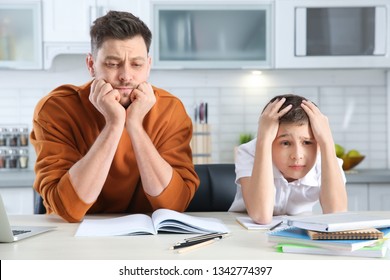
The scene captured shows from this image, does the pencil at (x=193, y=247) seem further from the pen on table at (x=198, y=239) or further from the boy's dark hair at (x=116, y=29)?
the boy's dark hair at (x=116, y=29)

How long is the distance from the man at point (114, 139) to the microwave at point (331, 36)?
1.67 meters

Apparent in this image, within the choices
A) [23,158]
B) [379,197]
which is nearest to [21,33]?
[23,158]

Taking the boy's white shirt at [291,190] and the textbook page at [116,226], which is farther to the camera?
the boy's white shirt at [291,190]

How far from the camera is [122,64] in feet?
6.31

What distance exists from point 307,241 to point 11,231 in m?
0.62

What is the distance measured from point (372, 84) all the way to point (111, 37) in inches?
94.5

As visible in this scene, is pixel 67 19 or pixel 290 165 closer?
pixel 290 165

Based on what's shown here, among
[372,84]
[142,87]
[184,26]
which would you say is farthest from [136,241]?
[372,84]

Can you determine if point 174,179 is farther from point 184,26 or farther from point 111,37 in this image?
point 184,26

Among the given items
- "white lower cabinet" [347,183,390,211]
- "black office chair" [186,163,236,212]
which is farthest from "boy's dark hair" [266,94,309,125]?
"white lower cabinet" [347,183,390,211]

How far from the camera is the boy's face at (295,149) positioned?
6.10 ft

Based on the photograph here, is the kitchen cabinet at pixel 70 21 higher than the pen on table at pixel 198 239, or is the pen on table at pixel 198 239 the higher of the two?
the kitchen cabinet at pixel 70 21

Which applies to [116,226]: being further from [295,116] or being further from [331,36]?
[331,36]

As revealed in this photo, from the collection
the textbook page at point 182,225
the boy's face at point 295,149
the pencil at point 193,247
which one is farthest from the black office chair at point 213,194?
the pencil at point 193,247
